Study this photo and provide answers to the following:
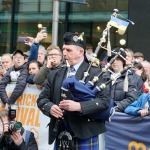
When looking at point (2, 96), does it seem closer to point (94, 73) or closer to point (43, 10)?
point (94, 73)

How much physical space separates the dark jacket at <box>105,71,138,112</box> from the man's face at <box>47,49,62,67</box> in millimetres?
885

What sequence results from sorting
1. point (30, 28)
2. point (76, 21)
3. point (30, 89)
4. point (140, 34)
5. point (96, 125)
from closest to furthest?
1. point (96, 125)
2. point (30, 89)
3. point (140, 34)
4. point (76, 21)
5. point (30, 28)

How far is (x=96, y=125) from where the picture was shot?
4.46 meters

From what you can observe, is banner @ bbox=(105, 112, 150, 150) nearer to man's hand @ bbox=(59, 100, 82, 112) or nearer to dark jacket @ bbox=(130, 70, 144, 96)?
dark jacket @ bbox=(130, 70, 144, 96)

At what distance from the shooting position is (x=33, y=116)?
24.0 ft

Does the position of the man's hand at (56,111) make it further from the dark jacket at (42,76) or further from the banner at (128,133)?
the dark jacket at (42,76)

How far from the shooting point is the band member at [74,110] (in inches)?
169

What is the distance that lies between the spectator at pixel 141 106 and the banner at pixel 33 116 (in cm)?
154

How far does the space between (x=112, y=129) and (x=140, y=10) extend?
696 cm

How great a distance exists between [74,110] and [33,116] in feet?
10.4

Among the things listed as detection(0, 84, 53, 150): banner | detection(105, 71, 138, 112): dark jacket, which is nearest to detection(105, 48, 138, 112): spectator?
detection(105, 71, 138, 112): dark jacket

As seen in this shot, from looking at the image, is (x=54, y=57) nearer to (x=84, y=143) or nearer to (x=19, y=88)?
(x=19, y=88)

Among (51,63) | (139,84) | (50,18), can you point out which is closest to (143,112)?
(139,84)

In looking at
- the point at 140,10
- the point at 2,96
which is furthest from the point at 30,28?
the point at 2,96
